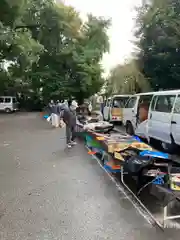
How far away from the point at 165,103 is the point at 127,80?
648 inches

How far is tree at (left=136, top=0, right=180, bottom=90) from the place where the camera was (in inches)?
780

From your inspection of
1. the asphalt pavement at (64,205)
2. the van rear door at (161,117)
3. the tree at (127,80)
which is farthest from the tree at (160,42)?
the asphalt pavement at (64,205)

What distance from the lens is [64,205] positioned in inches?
204

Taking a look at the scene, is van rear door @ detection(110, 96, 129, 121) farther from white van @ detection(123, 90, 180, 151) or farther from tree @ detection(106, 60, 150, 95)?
white van @ detection(123, 90, 180, 151)

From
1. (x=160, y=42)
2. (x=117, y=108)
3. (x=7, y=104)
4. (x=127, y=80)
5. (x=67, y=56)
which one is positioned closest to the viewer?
(x=117, y=108)

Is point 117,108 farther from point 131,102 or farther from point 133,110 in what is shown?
point 133,110

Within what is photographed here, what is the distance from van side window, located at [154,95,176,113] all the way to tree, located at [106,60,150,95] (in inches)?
555

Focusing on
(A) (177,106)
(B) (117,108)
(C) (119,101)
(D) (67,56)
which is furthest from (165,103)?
(D) (67,56)

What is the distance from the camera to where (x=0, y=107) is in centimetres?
4041

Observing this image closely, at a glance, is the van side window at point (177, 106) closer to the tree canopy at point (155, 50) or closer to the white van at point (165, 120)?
the white van at point (165, 120)

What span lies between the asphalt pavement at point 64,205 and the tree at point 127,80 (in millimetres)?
16047

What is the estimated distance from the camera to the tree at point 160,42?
19.8 meters

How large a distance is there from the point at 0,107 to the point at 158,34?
84.4 ft

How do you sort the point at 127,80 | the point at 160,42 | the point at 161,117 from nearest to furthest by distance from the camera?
the point at 161,117, the point at 160,42, the point at 127,80
